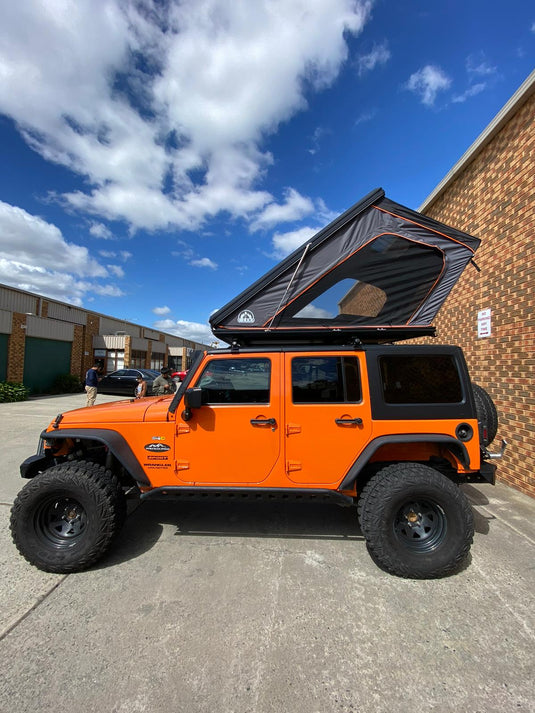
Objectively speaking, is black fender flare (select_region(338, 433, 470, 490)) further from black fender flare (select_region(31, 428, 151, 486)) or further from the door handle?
black fender flare (select_region(31, 428, 151, 486))

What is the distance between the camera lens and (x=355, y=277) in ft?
9.70

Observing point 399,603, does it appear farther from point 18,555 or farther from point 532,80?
point 532,80

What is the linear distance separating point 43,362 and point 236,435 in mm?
18155

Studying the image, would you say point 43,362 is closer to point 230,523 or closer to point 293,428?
point 230,523

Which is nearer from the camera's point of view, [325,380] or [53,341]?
[325,380]

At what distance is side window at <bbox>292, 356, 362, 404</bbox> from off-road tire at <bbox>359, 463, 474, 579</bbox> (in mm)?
760

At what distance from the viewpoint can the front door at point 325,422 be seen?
2689 mm

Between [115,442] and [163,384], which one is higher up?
[163,384]

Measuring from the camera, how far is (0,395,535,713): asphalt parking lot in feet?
5.33

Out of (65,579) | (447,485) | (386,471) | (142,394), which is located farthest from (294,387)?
(142,394)

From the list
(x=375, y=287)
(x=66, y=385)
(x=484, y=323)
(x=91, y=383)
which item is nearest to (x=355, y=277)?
(x=375, y=287)

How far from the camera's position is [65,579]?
2510 mm

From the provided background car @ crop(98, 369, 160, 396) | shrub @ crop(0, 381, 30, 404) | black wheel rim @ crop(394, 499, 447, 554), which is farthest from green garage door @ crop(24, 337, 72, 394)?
black wheel rim @ crop(394, 499, 447, 554)

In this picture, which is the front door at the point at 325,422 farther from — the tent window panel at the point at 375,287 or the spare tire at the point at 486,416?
the spare tire at the point at 486,416
